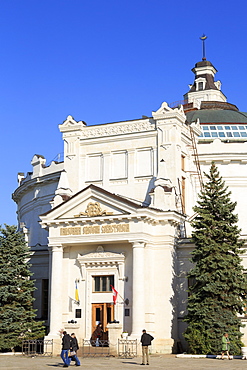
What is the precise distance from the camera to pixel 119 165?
44000 mm

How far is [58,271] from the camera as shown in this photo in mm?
39875

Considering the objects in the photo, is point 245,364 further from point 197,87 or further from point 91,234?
point 197,87

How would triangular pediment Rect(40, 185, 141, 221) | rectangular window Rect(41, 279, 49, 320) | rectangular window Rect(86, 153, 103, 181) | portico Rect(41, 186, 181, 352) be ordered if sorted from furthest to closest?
1. rectangular window Rect(41, 279, 49, 320)
2. rectangular window Rect(86, 153, 103, 181)
3. triangular pediment Rect(40, 185, 141, 221)
4. portico Rect(41, 186, 181, 352)

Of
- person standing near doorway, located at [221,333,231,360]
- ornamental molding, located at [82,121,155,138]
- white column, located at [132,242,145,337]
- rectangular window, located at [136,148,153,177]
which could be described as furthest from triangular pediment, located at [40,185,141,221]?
person standing near doorway, located at [221,333,231,360]

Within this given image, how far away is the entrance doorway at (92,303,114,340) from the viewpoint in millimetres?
39375

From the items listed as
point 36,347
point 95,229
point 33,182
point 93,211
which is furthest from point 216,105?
point 36,347

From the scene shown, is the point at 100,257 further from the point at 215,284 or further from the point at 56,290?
the point at 215,284

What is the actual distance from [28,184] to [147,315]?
21.7 m

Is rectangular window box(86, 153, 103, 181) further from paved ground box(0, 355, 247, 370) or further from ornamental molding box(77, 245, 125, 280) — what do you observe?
paved ground box(0, 355, 247, 370)

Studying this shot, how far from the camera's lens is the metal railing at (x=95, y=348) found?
35.6 m

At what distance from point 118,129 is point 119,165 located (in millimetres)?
2600

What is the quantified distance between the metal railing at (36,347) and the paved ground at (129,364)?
2.17m

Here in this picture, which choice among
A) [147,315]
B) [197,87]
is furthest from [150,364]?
[197,87]

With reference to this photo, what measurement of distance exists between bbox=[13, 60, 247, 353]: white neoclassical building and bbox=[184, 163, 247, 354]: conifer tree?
3.08 metres
